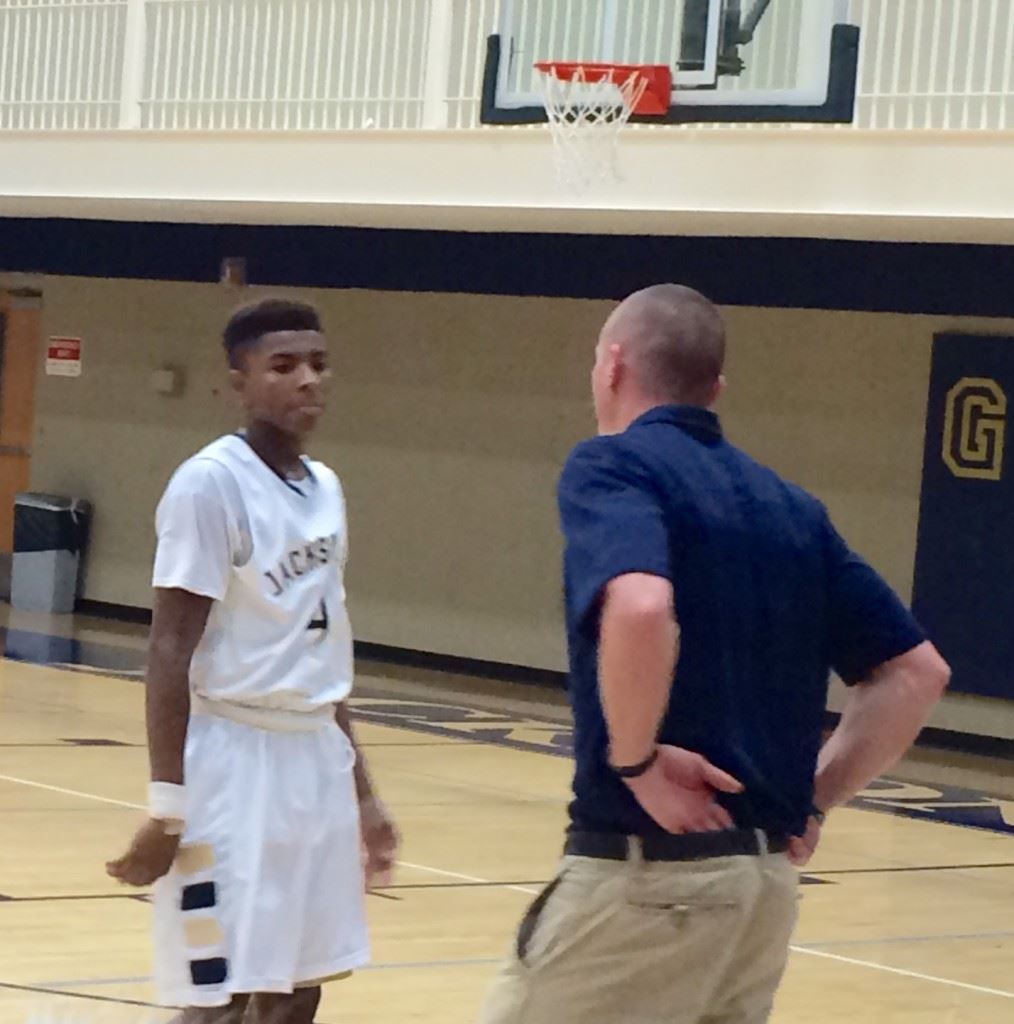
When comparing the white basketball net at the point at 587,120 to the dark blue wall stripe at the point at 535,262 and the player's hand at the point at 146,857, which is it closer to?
the dark blue wall stripe at the point at 535,262

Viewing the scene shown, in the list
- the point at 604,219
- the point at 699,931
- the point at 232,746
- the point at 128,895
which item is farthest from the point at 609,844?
the point at 604,219

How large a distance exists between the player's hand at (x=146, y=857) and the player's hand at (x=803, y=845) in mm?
1379

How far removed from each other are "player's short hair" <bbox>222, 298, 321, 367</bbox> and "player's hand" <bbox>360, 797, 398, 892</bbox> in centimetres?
96

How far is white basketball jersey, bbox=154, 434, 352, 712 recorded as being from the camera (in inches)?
174

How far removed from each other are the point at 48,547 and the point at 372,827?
48.0ft

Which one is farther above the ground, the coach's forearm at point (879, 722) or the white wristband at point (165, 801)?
the coach's forearm at point (879, 722)

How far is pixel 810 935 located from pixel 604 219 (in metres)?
5.97

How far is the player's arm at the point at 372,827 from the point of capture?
4727 millimetres

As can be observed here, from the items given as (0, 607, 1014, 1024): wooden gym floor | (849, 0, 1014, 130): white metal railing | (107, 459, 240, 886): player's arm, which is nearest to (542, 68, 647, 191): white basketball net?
(849, 0, 1014, 130): white metal railing

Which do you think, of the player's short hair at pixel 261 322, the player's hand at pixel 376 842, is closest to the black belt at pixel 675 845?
the player's hand at pixel 376 842

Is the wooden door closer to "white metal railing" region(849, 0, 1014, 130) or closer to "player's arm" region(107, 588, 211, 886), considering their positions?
"white metal railing" region(849, 0, 1014, 130)

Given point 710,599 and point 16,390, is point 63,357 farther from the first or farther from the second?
point 710,599

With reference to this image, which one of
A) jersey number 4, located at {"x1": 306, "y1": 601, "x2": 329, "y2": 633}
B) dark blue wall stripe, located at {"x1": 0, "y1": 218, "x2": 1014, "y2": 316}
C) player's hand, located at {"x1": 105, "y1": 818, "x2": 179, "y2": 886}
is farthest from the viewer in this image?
dark blue wall stripe, located at {"x1": 0, "y1": 218, "x2": 1014, "y2": 316}

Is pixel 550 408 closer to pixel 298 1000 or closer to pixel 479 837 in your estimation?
pixel 479 837
